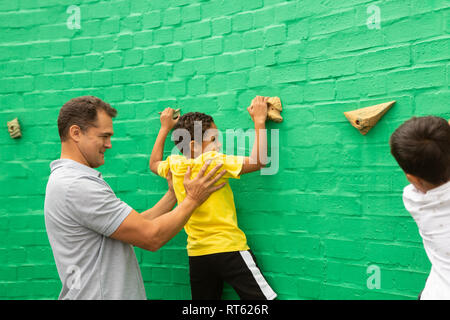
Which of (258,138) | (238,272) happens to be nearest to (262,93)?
(258,138)

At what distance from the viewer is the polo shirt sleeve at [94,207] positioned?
2.04 meters

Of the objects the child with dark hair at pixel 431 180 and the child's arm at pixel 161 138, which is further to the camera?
the child's arm at pixel 161 138

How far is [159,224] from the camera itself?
2172 millimetres

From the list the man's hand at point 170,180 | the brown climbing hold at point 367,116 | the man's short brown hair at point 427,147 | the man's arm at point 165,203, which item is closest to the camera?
the man's short brown hair at point 427,147

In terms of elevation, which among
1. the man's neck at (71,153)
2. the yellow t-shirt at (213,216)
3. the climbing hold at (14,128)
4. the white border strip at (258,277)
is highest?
the climbing hold at (14,128)

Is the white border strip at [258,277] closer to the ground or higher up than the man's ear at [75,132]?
closer to the ground

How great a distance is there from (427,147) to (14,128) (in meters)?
3.03

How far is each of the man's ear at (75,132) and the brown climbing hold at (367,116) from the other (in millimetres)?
1539

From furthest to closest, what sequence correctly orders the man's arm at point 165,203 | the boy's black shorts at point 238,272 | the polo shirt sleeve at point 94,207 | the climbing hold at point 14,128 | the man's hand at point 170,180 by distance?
the climbing hold at point 14,128 → the man's hand at point 170,180 → the man's arm at point 165,203 → the boy's black shorts at point 238,272 → the polo shirt sleeve at point 94,207

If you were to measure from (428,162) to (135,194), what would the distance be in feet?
7.15

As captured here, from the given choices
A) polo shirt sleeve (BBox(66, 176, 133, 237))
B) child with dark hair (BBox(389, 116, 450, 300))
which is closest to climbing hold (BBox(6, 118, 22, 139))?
polo shirt sleeve (BBox(66, 176, 133, 237))

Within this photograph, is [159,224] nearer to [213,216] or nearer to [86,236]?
[86,236]

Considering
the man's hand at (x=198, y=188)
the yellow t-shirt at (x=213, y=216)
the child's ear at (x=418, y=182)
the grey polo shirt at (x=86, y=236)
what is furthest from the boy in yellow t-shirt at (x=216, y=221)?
the child's ear at (x=418, y=182)

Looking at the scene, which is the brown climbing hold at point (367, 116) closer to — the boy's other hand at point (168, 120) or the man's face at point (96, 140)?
the boy's other hand at point (168, 120)
